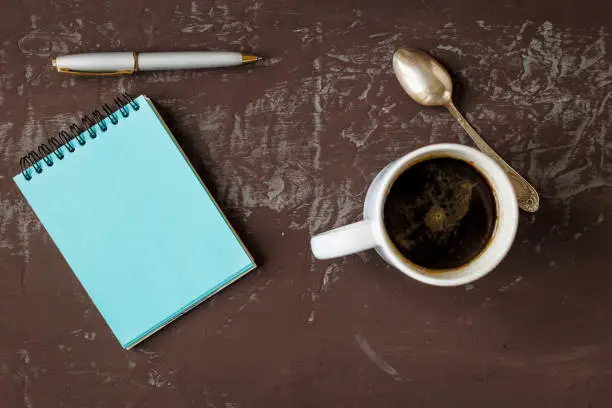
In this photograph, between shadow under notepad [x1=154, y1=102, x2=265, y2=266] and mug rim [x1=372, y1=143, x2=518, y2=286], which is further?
shadow under notepad [x1=154, y1=102, x2=265, y2=266]

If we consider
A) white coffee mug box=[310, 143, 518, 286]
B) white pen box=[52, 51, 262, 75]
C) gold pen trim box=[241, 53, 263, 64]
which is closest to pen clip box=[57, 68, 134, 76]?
white pen box=[52, 51, 262, 75]

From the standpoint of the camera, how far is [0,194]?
2.15 feet

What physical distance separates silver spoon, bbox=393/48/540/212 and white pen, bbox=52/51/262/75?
0.16 meters

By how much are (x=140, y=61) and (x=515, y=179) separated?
0.42 m

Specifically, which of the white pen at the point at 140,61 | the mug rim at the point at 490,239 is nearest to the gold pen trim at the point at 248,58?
the white pen at the point at 140,61

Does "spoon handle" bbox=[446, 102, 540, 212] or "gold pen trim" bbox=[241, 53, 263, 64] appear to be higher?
"gold pen trim" bbox=[241, 53, 263, 64]

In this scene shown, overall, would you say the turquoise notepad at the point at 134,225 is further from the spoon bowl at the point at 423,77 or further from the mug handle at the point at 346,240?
the spoon bowl at the point at 423,77

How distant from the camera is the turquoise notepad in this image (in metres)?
0.64

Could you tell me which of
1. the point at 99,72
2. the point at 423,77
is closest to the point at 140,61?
the point at 99,72

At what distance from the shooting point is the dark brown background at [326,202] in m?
0.65

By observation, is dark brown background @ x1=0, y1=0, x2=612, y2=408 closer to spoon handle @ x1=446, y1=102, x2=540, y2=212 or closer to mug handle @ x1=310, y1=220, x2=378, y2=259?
spoon handle @ x1=446, y1=102, x2=540, y2=212

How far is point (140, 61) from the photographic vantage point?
0.63 meters

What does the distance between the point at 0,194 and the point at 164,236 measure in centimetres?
19

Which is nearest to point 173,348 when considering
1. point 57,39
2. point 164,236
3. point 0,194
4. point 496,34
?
point 164,236
